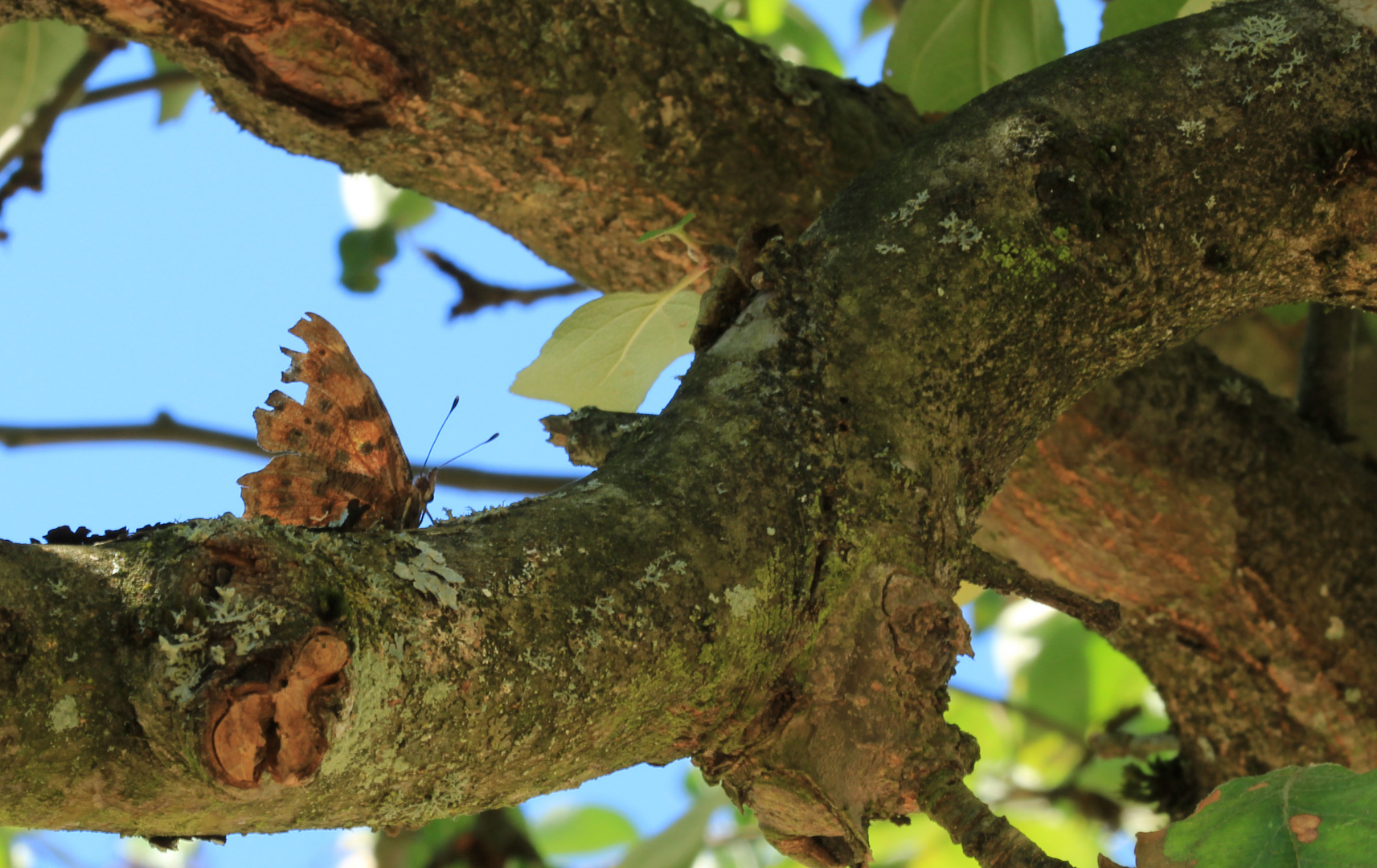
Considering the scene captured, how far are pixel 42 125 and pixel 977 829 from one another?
201 cm

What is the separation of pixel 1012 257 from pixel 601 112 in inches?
24.9

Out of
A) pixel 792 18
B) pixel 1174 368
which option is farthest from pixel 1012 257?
pixel 792 18

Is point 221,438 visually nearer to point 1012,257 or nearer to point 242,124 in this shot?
point 242,124

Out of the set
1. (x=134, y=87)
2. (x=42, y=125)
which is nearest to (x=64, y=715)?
(x=42, y=125)

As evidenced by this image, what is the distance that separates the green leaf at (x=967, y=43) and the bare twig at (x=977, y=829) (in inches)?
44.7

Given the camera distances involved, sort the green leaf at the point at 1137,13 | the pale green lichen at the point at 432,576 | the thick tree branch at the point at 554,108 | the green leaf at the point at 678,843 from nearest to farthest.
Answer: the pale green lichen at the point at 432,576 < the thick tree branch at the point at 554,108 < the green leaf at the point at 1137,13 < the green leaf at the point at 678,843

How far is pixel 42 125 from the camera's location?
2.06 meters

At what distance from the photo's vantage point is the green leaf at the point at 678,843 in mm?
1619

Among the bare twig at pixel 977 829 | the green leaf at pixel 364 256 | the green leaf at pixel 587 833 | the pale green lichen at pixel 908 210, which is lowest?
the bare twig at pixel 977 829

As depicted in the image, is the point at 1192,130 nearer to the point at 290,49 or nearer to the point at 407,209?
the point at 290,49

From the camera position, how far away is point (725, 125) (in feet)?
4.88

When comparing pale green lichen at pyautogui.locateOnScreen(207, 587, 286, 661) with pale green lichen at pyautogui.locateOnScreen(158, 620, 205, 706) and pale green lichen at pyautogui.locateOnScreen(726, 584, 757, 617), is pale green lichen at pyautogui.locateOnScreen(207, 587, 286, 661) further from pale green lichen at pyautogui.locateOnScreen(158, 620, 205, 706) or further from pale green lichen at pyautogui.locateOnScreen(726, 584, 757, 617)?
pale green lichen at pyautogui.locateOnScreen(726, 584, 757, 617)

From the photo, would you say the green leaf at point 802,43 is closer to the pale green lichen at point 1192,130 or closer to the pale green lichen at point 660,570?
the pale green lichen at point 1192,130

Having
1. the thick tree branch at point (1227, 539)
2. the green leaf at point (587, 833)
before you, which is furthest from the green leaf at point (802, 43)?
the green leaf at point (587, 833)
